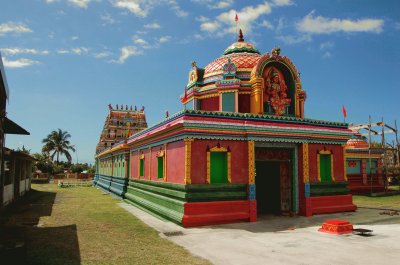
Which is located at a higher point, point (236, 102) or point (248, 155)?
point (236, 102)

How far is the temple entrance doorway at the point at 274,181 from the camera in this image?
15438 mm

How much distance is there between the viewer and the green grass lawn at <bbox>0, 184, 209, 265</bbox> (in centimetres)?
821

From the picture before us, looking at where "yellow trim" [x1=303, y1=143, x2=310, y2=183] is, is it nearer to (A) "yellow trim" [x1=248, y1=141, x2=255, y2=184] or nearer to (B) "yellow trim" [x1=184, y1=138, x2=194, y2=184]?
(A) "yellow trim" [x1=248, y1=141, x2=255, y2=184]

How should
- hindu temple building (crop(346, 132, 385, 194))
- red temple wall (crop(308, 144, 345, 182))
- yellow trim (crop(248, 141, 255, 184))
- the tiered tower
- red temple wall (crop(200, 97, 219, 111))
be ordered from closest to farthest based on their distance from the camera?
yellow trim (crop(248, 141, 255, 184)) → red temple wall (crop(308, 144, 345, 182)) → red temple wall (crop(200, 97, 219, 111)) → hindu temple building (crop(346, 132, 385, 194)) → the tiered tower

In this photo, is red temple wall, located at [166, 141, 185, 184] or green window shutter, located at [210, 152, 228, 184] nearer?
red temple wall, located at [166, 141, 185, 184]

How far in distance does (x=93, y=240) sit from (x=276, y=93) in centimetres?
1146

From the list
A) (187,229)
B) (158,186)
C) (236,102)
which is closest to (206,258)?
(187,229)

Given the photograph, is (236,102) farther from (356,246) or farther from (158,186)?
(356,246)

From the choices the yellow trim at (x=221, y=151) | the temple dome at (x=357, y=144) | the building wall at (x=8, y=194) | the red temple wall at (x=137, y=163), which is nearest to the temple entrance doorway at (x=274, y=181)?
the yellow trim at (x=221, y=151)

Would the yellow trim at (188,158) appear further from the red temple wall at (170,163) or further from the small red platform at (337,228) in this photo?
the small red platform at (337,228)

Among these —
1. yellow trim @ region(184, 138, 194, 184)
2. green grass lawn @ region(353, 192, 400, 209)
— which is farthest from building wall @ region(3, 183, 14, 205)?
green grass lawn @ region(353, 192, 400, 209)

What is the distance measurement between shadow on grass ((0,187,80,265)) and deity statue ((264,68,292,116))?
36.4 feet

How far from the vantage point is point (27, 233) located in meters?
11.2

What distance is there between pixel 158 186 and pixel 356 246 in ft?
30.8
